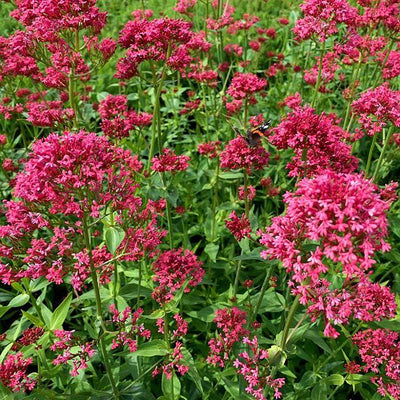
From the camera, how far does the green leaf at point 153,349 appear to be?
3.25 meters

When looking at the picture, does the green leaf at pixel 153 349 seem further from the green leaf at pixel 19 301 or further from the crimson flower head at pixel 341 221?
the crimson flower head at pixel 341 221

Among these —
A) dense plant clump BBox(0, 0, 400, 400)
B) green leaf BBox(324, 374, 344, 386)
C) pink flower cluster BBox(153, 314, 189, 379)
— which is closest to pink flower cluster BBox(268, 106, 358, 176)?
dense plant clump BBox(0, 0, 400, 400)

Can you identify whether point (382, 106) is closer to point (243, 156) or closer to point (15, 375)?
point (243, 156)

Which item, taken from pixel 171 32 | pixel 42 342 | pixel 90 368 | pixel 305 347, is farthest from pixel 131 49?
pixel 305 347

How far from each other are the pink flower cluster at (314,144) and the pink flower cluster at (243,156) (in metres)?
0.50

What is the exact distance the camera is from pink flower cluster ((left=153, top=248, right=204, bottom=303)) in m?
3.36

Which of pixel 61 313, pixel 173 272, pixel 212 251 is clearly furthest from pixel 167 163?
pixel 61 313

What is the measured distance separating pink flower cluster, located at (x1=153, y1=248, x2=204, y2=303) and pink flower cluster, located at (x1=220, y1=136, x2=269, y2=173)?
0.94m

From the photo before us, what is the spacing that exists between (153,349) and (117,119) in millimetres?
2296

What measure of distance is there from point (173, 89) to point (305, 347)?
4386 mm

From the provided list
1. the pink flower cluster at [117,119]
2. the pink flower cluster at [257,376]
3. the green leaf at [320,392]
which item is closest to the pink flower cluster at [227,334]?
the pink flower cluster at [257,376]

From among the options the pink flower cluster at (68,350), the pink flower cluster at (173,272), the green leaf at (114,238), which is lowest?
the pink flower cluster at (68,350)

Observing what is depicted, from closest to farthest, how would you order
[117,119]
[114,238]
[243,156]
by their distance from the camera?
[114,238] → [243,156] → [117,119]

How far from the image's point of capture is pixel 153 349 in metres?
3.30
